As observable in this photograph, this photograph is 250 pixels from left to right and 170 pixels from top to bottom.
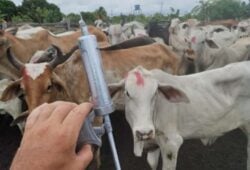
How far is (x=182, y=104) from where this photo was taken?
13.0ft

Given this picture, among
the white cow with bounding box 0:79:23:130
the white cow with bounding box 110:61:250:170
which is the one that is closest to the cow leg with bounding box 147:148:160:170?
the white cow with bounding box 110:61:250:170

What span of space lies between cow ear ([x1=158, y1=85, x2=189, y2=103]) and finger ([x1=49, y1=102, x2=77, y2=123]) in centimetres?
274

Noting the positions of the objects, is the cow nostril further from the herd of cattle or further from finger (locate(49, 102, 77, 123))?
finger (locate(49, 102, 77, 123))

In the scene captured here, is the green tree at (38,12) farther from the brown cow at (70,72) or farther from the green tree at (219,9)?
the brown cow at (70,72)

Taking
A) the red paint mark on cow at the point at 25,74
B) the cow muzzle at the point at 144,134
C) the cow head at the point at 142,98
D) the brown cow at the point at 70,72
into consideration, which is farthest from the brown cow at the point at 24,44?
the cow muzzle at the point at 144,134

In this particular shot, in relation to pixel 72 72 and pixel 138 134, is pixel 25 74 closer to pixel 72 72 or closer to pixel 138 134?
pixel 72 72

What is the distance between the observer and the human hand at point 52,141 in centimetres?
89

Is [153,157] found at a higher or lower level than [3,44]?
lower

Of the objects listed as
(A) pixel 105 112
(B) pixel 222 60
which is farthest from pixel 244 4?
(A) pixel 105 112

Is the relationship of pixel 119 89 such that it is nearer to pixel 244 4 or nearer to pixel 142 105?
pixel 142 105

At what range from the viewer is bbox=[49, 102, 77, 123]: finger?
0.94m

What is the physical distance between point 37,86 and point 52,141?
304 cm

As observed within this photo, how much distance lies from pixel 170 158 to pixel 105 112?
2847 mm

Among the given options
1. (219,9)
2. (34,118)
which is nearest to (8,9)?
(219,9)
